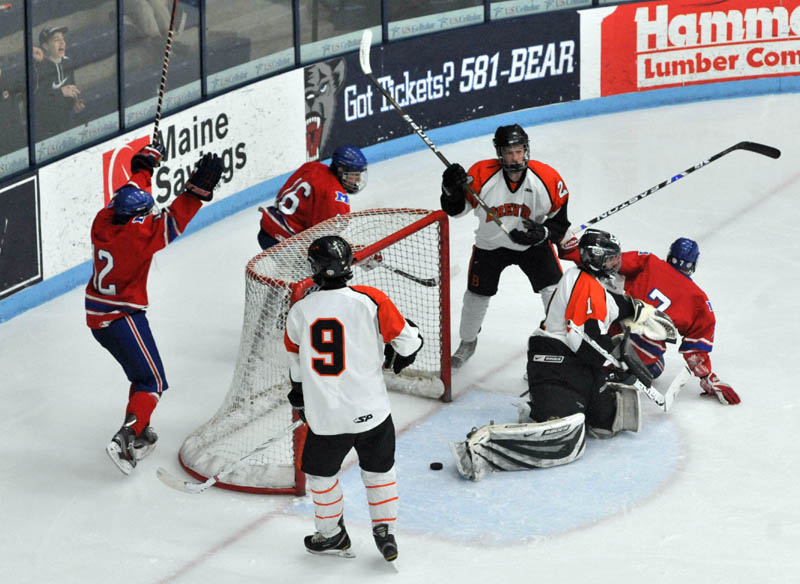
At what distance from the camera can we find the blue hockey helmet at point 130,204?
535 centimetres

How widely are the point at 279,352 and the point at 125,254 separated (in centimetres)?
70

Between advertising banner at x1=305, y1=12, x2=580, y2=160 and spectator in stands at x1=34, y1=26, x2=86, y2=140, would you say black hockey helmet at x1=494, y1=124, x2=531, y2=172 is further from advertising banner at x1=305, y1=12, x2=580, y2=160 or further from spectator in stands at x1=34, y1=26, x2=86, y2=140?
advertising banner at x1=305, y1=12, x2=580, y2=160

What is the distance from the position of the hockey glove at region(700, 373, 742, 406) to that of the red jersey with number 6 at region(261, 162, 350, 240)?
5.62ft

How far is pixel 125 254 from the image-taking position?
542 cm

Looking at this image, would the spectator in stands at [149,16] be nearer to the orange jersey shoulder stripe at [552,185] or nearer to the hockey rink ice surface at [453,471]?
the hockey rink ice surface at [453,471]

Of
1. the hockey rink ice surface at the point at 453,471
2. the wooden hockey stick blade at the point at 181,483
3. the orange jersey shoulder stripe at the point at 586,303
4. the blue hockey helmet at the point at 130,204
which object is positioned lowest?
the hockey rink ice surface at the point at 453,471

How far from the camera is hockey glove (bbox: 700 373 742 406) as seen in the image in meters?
5.95

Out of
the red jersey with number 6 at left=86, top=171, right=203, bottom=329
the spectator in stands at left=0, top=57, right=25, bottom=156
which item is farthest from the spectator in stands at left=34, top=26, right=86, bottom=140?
the red jersey with number 6 at left=86, top=171, right=203, bottom=329

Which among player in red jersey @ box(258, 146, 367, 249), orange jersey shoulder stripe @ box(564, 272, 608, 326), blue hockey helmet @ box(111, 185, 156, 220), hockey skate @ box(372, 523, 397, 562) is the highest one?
blue hockey helmet @ box(111, 185, 156, 220)

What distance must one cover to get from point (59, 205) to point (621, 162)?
390 cm

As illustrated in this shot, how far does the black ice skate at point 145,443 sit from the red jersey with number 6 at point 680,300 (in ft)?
6.85

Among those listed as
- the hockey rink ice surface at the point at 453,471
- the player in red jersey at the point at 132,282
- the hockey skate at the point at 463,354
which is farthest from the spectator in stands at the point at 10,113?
the hockey skate at the point at 463,354

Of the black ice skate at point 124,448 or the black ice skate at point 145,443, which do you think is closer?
the black ice skate at point 124,448

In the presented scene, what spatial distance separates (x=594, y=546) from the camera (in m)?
4.92
